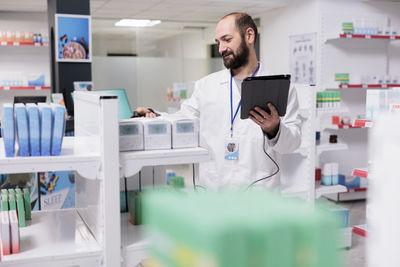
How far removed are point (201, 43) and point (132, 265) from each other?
24.7ft

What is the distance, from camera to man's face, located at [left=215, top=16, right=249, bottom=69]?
2404 millimetres

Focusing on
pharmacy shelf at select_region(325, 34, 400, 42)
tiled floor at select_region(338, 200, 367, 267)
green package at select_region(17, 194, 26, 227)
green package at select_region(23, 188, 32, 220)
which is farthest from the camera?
pharmacy shelf at select_region(325, 34, 400, 42)

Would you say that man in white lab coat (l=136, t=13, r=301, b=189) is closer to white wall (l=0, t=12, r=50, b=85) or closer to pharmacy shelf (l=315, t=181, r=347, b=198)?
pharmacy shelf (l=315, t=181, r=347, b=198)

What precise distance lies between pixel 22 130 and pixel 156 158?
1.73ft

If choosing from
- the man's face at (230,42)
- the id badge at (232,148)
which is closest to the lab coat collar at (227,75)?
the man's face at (230,42)

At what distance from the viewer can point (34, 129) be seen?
1.82 meters

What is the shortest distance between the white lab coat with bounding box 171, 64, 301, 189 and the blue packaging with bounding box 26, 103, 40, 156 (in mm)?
932

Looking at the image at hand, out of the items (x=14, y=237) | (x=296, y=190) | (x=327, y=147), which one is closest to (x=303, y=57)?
(x=327, y=147)

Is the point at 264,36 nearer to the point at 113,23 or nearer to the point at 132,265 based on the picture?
the point at 113,23

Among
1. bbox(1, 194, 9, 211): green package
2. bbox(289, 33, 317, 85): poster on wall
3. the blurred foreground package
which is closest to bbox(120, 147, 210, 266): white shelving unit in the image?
bbox(1, 194, 9, 211): green package

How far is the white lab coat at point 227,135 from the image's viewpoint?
7.95ft

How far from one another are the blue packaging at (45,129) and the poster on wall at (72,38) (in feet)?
12.5

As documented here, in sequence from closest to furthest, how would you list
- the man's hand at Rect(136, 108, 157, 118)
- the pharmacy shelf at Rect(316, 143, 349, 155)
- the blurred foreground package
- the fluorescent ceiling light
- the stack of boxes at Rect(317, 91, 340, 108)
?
the blurred foreground package
the man's hand at Rect(136, 108, 157, 118)
the pharmacy shelf at Rect(316, 143, 349, 155)
the stack of boxes at Rect(317, 91, 340, 108)
the fluorescent ceiling light

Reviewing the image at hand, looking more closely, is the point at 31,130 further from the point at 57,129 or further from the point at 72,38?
the point at 72,38
